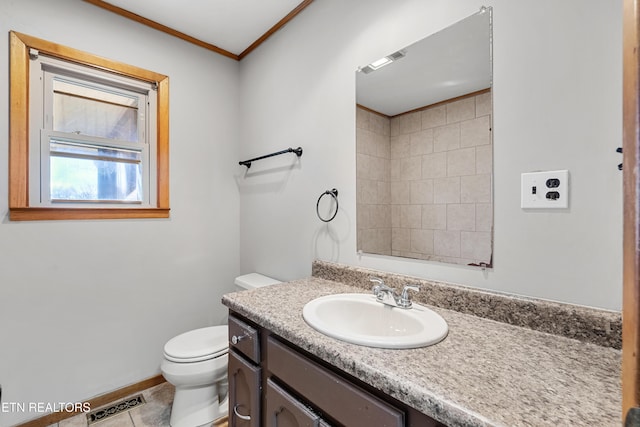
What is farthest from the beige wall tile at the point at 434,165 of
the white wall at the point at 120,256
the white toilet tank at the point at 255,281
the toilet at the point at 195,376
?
the white wall at the point at 120,256

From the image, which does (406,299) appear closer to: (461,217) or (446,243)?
(446,243)

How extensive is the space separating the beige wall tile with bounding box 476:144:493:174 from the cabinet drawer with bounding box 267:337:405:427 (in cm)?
83

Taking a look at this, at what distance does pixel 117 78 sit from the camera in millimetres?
1810

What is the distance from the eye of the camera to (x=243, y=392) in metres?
1.17

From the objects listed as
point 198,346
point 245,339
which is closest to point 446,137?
point 245,339

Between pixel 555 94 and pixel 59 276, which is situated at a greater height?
pixel 555 94

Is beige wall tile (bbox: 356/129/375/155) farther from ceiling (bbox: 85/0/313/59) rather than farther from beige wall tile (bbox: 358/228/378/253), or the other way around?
ceiling (bbox: 85/0/313/59)

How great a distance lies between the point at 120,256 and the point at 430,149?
6.31 feet

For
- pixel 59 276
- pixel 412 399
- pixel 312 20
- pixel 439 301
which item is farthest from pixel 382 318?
pixel 59 276

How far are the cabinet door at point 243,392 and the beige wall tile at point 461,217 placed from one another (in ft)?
3.07

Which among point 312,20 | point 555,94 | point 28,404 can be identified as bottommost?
point 28,404

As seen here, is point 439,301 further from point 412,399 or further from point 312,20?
point 312,20

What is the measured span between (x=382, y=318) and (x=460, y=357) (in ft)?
1.34

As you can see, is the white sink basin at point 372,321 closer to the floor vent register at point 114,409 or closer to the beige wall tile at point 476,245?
the beige wall tile at point 476,245
